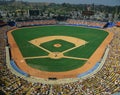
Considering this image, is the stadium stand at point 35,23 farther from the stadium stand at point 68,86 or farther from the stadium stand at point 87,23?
the stadium stand at point 68,86

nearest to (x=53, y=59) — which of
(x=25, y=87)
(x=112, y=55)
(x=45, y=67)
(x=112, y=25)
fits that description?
(x=45, y=67)

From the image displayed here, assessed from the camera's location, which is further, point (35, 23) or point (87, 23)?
point (87, 23)

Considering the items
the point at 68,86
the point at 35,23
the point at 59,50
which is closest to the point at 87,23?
the point at 35,23

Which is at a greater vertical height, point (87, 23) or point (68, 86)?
point (68, 86)

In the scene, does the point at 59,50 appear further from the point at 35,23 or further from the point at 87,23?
the point at 87,23

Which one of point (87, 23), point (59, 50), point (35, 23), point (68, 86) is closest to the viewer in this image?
point (68, 86)

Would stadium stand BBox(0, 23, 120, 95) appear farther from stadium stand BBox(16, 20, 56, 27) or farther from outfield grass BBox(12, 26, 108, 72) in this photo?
stadium stand BBox(16, 20, 56, 27)

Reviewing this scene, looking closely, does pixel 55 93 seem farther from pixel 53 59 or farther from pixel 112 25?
pixel 112 25

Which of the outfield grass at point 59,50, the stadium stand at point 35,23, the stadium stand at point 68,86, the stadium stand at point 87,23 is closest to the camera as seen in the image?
the stadium stand at point 68,86

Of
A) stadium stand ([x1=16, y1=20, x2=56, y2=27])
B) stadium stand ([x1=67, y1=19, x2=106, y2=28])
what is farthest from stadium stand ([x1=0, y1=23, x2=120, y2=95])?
stadium stand ([x1=67, y1=19, x2=106, y2=28])

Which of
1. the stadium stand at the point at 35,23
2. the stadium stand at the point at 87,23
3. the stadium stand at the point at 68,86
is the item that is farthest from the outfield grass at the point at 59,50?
the stadium stand at the point at 35,23

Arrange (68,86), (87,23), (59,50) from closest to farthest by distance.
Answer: (68,86)
(59,50)
(87,23)
